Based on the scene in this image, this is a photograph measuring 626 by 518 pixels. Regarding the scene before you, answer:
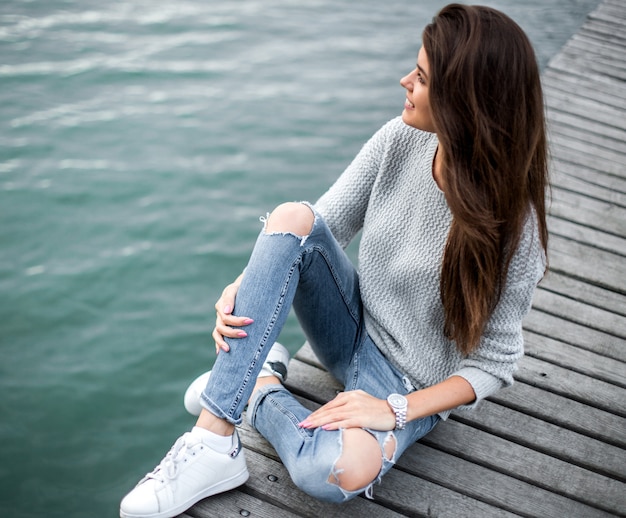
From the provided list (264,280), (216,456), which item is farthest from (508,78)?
(216,456)

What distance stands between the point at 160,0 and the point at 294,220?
5227 millimetres

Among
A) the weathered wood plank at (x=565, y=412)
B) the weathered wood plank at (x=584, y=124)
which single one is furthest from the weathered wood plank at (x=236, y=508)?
the weathered wood plank at (x=584, y=124)

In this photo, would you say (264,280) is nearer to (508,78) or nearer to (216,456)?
(216,456)

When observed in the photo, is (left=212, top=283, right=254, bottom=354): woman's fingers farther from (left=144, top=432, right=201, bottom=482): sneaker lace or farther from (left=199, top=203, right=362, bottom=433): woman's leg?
(left=144, top=432, right=201, bottom=482): sneaker lace

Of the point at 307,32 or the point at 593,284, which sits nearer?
the point at 593,284

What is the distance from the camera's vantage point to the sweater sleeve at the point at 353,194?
194cm

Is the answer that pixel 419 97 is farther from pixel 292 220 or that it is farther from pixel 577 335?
pixel 577 335

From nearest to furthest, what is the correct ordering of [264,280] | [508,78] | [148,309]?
[508,78], [264,280], [148,309]

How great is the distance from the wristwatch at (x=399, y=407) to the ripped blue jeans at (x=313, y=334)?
0.14ft

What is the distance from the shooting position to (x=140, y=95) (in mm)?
4969

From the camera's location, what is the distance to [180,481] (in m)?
1.74

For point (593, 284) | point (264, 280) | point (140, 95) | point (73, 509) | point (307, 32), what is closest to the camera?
point (264, 280)

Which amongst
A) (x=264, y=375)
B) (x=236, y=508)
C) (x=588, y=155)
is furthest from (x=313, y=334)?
(x=588, y=155)

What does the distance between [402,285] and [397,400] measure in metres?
0.32
